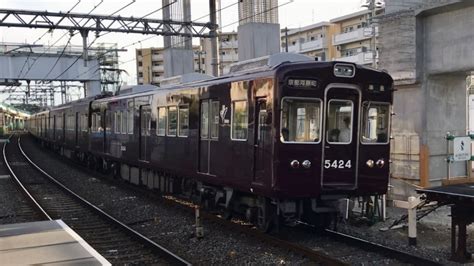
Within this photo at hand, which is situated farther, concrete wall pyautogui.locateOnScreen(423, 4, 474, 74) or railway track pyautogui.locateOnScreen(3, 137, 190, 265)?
concrete wall pyautogui.locateOnScreen(423, 4, 474, 74)

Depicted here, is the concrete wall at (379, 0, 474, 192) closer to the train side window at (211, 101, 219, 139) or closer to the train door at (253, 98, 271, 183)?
the train side window at (211, 101, 219, 139)

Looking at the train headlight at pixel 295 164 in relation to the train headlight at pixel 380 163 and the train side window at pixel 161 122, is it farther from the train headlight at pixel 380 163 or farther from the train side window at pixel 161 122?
the train side window at pixel 161 122

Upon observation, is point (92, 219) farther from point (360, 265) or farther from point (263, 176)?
point (360, 265)

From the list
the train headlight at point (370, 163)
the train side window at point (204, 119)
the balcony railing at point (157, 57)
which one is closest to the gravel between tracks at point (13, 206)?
the train side window at point (204, 119)

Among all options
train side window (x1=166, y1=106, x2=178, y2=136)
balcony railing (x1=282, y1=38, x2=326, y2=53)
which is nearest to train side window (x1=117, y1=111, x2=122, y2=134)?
train side window (x1=166, y1=106, x2=178, y2=136)

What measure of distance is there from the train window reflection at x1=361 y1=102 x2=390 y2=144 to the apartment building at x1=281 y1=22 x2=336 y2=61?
5747 cm

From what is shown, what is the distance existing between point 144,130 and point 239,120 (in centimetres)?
596

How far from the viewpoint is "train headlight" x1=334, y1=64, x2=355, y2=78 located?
8664 millimetres

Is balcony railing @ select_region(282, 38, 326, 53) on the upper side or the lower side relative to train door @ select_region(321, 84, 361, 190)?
upper

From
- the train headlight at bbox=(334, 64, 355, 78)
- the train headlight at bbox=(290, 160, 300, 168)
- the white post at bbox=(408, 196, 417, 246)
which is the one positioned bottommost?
the white post at bbox=(408, 196, 417, 246)

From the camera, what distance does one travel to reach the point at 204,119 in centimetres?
1079

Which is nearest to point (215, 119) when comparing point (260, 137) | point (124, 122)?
point (260, 137)

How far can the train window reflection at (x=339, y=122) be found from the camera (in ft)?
Answer: 28.5

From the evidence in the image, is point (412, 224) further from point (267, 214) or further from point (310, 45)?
point (310, 45)
